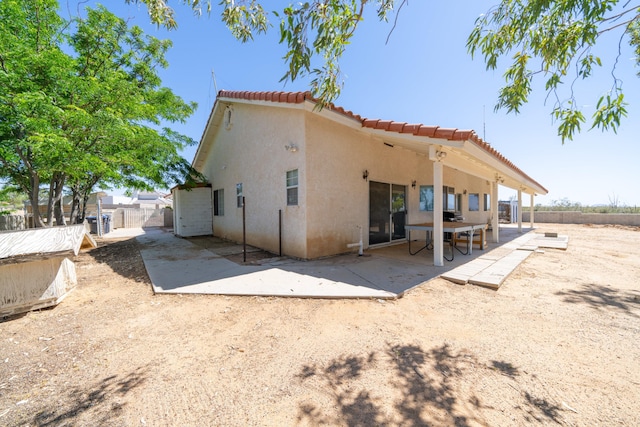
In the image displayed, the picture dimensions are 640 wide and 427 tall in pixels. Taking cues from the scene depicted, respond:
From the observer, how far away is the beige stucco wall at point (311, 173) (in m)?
6.21

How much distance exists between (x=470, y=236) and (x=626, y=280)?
2.81m

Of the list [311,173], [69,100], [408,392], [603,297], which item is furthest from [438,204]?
[69,100]

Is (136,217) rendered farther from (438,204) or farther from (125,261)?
(438,204)

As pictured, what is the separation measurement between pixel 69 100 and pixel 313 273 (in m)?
8.02

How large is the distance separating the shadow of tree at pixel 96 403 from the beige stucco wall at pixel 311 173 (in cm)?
434

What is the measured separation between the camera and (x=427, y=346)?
262 centimetres

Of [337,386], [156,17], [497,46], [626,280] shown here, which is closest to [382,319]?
[337,386]

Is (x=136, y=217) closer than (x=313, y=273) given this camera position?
No

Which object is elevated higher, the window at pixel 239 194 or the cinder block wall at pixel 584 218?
the window at pixel 239 194

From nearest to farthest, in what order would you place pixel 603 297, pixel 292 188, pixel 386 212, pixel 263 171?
pixel 603 297 < pixel 292 188 < pixel 263 171 < pixel 386 212

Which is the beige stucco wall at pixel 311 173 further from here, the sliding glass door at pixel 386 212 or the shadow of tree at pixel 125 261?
the shadow of tree at pixel 125 261

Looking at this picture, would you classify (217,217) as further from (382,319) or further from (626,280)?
(626,280)

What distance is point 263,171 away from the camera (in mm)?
7801

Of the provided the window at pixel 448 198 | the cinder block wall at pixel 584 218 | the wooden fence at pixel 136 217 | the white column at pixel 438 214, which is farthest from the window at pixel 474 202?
the wooden fence at pixel 136 217
